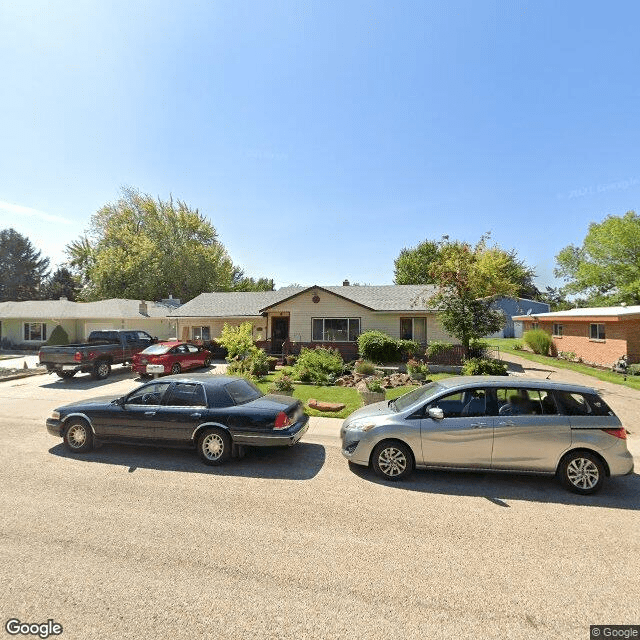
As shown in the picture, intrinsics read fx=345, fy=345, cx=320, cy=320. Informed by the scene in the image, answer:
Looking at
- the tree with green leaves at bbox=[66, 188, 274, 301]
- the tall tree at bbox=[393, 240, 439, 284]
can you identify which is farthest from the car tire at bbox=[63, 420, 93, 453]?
the tall tree at bbox=[393, 240, 439, 284]

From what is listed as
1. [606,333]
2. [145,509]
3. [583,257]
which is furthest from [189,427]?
[583,257]

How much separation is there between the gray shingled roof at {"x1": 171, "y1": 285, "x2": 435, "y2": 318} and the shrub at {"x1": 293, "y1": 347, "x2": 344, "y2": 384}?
552 centimetres

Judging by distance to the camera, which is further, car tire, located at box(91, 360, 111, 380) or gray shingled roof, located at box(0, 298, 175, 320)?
gray shingled roof, located at box(0, 298, 175, 320)

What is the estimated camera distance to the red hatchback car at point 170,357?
15.6 m

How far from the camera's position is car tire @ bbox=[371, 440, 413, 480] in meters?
5.85

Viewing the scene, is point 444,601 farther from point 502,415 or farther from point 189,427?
point 189,427

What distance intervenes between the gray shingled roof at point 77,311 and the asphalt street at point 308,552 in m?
23.3

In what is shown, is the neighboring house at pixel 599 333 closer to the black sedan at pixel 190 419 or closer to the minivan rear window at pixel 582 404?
the minivan rear window at pixel 582 404

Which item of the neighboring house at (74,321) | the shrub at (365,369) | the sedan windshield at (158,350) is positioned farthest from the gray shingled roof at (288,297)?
the sedan windshield at (158,350)

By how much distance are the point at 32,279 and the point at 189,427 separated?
229 ft

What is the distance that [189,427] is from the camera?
6629 mm

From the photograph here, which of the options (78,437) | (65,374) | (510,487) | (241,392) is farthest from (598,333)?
(65,374)

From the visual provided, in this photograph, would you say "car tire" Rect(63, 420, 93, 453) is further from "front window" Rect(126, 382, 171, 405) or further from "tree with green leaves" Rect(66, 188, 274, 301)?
"tree with green leaves" Rect(66, 188, 274, 301)

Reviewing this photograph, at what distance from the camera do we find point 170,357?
1620cm
